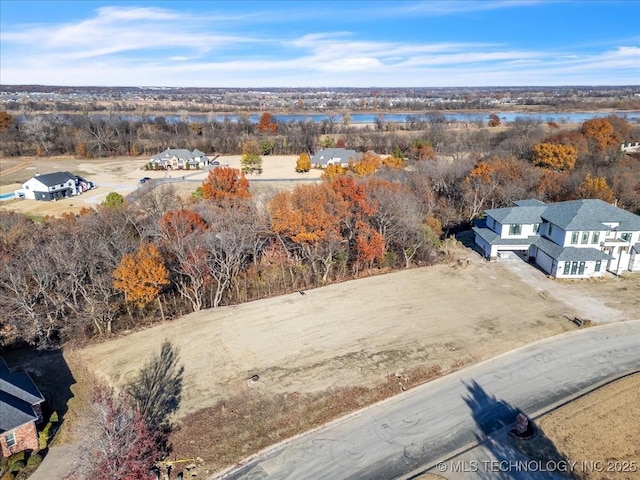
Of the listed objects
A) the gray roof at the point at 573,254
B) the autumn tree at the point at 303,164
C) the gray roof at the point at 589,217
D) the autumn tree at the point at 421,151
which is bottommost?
the gray roof at the point at 573,254

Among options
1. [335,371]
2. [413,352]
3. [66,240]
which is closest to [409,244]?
[413,352]

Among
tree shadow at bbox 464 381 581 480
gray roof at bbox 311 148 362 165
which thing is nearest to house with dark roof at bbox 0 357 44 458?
tree shadow at bbox 464 381 581 480

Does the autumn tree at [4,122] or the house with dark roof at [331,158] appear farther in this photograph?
the autumn tree at [4,122]

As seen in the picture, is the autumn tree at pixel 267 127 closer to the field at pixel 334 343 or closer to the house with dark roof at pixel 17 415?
the field at pixel 334 343

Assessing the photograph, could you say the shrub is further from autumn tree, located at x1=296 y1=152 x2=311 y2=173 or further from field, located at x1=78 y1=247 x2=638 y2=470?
autumn tree, located at x1=296 y1=152 x2=311 y2=173

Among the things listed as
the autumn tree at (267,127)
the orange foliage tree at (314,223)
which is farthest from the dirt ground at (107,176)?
the orange foliage tree at (314,223)

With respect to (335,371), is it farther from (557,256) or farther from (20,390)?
(557,256)

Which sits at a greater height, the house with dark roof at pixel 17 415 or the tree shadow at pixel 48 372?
the house with dark roof at pixel 17 415

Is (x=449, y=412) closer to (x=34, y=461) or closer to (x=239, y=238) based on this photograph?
(x=34, y=461)
